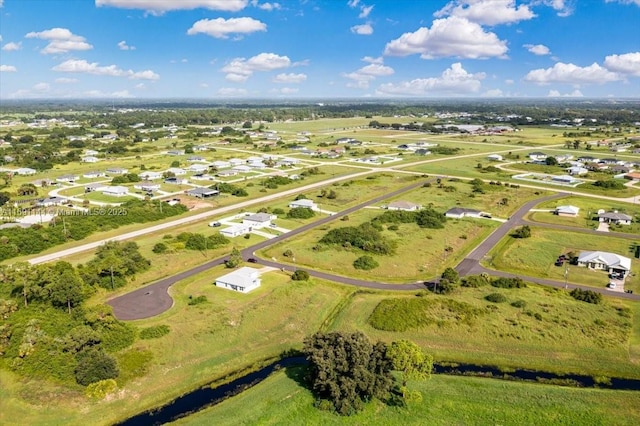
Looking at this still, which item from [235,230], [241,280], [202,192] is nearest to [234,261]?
[241,280]

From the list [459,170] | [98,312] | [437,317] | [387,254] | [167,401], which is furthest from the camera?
[459,170]

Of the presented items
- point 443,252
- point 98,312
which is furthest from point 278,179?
point 98,312

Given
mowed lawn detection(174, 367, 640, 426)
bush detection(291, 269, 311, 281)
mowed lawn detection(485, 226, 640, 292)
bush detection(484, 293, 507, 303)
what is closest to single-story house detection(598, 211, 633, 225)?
mowed lawn detection(485, 226, 640, 292)

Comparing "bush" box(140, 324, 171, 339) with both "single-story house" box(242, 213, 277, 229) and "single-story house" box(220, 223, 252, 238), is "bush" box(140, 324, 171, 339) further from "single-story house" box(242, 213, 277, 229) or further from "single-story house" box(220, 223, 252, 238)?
"single-story house" box(242, 213, 277, 229)

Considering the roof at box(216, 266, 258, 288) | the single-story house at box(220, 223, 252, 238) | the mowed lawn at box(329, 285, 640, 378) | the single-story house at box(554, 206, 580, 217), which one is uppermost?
the single-story house at box(554, 206, 580, 217)

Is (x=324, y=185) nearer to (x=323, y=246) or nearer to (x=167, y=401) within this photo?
(x=323, y=246)

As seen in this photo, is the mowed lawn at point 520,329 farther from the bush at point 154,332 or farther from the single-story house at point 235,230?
the single-story house at point 235,230
